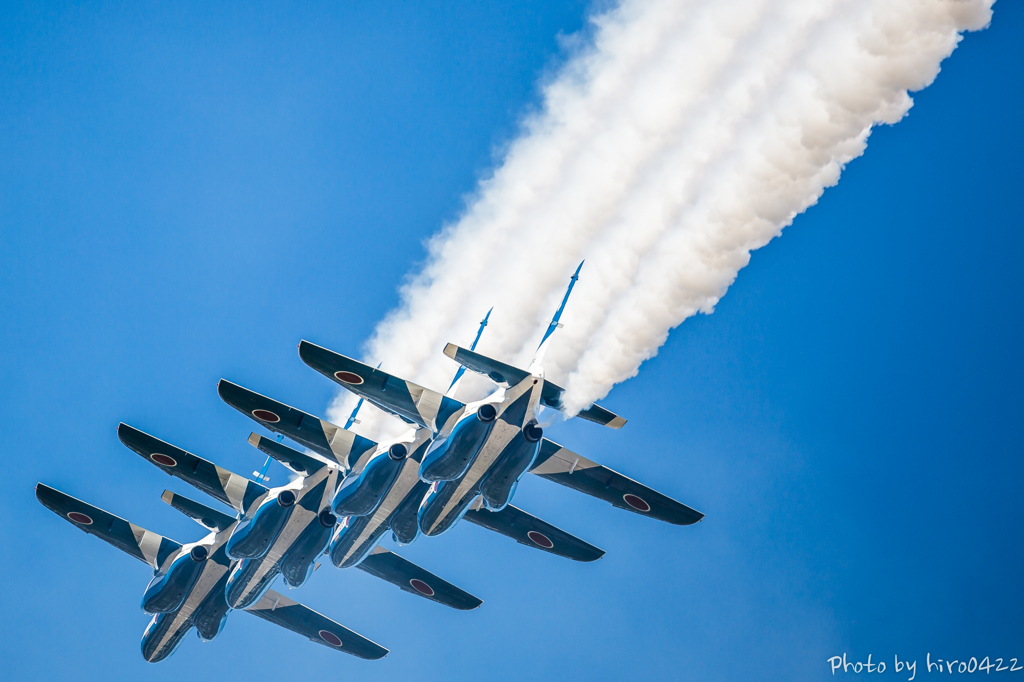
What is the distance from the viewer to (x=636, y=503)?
2295cm

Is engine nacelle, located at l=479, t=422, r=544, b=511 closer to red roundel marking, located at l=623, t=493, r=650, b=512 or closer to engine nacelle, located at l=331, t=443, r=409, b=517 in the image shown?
engine nacelle, located at l=331, t=443, r=409, b=517

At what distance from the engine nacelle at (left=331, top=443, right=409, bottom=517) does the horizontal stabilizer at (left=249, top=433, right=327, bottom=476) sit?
2.04 m

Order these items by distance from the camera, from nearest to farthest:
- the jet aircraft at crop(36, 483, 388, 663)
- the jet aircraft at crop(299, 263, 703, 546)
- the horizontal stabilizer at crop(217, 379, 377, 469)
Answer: the jet aircraft at crop(299, 263, 703, 546)
the horizontal stabilizer at crop(217, 379, 377, 469)
the jet aircraft at crop(36, 483, 388, 663)

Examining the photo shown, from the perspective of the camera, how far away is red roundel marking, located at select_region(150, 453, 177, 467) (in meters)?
23.8

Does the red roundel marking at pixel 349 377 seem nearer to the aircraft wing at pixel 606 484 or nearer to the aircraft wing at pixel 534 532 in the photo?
the aircraft wing at pixel 606 484

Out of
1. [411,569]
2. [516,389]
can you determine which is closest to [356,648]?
[411,569]

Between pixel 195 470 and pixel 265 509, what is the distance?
364 centimetres

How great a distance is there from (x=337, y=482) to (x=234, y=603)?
5587 mm

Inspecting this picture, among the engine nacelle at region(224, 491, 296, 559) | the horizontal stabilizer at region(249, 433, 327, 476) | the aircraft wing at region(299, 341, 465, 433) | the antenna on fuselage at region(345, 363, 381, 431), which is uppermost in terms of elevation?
the antenna on fuselage at region(345, 363, 381, 431)

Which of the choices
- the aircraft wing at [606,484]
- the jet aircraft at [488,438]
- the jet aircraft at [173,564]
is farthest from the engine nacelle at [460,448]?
the jet aircraft at [173,564]

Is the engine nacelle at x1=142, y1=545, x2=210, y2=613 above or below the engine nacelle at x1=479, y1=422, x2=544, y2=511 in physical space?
below

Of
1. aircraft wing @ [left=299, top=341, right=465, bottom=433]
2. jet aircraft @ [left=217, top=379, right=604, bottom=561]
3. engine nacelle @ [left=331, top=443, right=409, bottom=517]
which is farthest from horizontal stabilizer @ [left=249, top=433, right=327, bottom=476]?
aircraft wing @ [left=299, top=341, right=465, bottom=433]

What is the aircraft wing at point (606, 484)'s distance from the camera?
22250mm

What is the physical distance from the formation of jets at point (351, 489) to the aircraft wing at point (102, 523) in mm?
36
